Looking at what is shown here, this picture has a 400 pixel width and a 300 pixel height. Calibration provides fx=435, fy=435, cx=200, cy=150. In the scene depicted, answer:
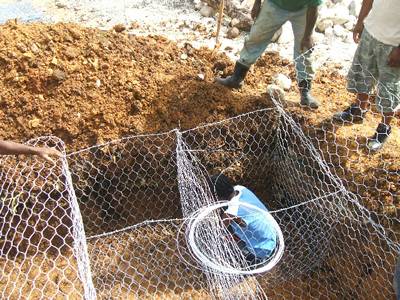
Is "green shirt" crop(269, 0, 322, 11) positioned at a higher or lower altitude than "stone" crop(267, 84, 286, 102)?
higher

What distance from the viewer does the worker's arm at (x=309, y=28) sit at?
301cm

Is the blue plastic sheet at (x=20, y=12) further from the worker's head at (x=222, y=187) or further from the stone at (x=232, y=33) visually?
the worker's head at (x=222, y=187)

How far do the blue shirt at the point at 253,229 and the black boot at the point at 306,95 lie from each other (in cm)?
92

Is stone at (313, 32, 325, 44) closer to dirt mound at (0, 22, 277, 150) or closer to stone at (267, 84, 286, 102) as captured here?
stone at (267, 84, 286, 102)

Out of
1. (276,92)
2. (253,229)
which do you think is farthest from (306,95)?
(253,229)

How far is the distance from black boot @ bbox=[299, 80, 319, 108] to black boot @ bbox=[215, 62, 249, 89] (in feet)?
1.48

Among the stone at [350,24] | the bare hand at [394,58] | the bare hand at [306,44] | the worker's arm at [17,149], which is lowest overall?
the stone at [350,24]

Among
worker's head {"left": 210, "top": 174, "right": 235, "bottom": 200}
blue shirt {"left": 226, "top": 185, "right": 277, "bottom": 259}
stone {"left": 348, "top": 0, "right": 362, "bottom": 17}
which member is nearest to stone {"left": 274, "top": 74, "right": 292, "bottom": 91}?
worker's head {"left": 210, "top": 174, "right": 235, "bottom": 200}

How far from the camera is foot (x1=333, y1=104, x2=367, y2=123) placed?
3.23 m

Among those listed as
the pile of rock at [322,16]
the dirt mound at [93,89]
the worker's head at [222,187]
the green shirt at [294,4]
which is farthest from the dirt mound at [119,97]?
the pile of rock at [322,16]

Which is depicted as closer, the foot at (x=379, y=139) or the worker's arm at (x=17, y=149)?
the worker's arm at (x=17, y=149)

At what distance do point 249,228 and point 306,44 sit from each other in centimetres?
140

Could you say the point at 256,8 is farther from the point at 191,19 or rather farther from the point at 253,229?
the point at 253,229

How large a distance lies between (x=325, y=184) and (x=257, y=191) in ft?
2.21
